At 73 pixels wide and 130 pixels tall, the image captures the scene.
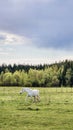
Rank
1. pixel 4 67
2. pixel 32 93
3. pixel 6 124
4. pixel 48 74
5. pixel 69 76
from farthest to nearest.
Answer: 1. pixel 4 67
2. pixel 48 74
3. pixel 69 76
4. pixel 32 93
5. pixel 6 124

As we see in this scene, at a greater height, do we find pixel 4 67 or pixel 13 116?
pixel 4 67

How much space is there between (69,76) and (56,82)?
552cm

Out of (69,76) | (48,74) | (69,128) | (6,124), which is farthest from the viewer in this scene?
(48,74)

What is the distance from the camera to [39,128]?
53.2 feet

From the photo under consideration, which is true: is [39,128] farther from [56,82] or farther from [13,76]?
[13,76]

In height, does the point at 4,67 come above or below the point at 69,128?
above

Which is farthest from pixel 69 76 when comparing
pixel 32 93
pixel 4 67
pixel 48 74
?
pixel 32 93

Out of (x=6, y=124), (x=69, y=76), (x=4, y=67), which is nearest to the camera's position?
(x=6, y=124)

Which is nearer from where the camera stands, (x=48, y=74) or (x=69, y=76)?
(x=69, y=76)

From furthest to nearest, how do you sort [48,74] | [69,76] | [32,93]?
[48,74], [69,76], [32,93]

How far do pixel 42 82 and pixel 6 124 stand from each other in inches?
4384

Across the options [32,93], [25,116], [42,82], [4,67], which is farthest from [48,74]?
[25,116]

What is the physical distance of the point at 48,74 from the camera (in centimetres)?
13525

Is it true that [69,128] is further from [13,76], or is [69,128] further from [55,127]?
[13,76]
